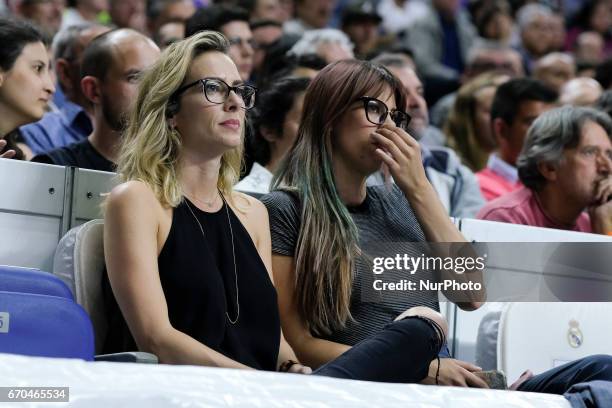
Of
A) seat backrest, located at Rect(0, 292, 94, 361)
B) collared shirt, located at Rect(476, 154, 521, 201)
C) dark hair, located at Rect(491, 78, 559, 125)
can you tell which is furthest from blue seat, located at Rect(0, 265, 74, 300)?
dark hair, located at Rect(491, 78, 559, 125)

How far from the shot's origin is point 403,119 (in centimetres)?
352

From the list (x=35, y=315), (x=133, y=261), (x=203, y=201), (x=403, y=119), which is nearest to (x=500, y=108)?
(x=403, y=119)

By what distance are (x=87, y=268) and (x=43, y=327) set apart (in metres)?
0.49

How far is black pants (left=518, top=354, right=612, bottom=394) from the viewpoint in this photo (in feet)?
9.46

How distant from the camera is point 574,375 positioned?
291 cm

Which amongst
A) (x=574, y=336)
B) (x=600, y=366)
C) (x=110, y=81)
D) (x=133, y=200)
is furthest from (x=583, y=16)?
(x=133, y=200)

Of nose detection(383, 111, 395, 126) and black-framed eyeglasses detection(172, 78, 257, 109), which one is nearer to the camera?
black-framed eyeglasses detection(172, 78, 257, 109)

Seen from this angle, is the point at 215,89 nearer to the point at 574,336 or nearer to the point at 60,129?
the point at 574,336

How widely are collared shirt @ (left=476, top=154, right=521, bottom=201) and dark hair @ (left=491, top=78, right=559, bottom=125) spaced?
23 centimetres

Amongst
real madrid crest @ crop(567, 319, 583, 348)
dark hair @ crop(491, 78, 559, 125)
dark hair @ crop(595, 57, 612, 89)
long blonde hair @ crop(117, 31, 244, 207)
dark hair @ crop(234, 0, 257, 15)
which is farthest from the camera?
dark hair @ crop(234, 0, 257, 15)

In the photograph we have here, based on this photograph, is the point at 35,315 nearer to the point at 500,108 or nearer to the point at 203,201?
the point at 203,201

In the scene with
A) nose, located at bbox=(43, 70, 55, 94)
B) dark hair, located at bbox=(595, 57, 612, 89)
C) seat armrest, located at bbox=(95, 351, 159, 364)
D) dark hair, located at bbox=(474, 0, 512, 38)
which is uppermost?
dark hair, located at bbox=(474, 0, 512, 38)

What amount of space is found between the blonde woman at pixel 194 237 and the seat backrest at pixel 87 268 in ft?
0.14

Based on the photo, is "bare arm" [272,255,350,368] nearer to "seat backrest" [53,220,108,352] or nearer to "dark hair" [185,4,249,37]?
"seat backrest" [53,220,108,352]
